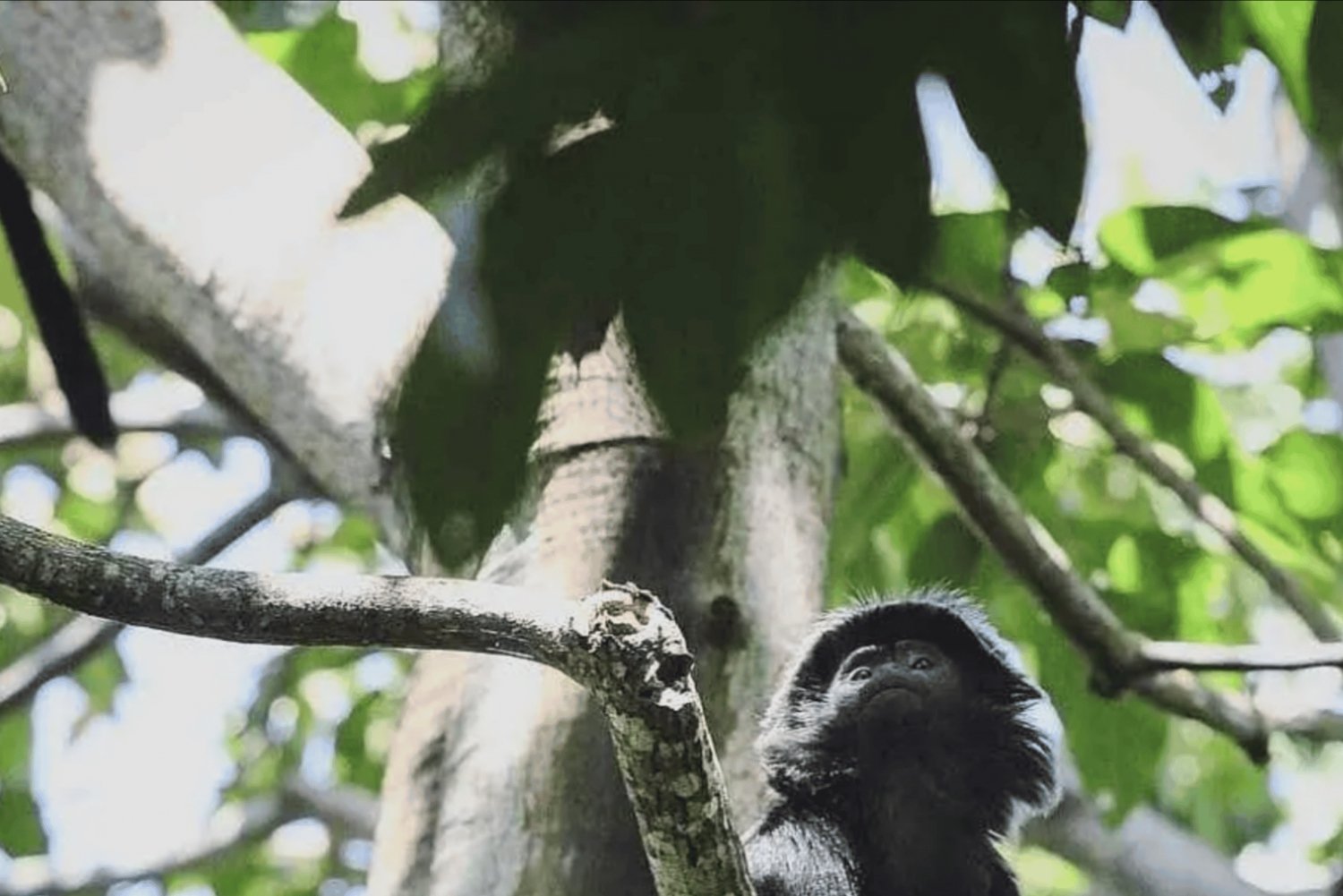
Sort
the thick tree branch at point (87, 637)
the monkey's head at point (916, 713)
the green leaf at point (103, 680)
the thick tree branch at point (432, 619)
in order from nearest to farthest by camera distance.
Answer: the thick tree branch at point (432, 619), the monkey's head at point (916, 713), the thick tree branch at point (87, 637), the green leaf at point (103, 680)

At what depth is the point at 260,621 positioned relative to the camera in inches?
47.9

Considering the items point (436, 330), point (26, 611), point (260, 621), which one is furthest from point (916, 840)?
point (26, 611)

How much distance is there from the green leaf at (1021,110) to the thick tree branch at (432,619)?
468mm

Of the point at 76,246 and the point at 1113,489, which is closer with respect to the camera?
the point at 76,246

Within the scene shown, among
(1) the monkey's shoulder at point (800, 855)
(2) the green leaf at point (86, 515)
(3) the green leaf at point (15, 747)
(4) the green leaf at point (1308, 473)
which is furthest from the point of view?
(2) the green leaf at point (86, 515)

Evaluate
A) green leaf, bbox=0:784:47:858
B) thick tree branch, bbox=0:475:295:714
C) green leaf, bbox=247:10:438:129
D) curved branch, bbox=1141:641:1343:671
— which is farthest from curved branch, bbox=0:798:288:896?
curved branch, bbox=1141:641:1343:671

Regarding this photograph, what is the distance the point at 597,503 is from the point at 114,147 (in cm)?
109

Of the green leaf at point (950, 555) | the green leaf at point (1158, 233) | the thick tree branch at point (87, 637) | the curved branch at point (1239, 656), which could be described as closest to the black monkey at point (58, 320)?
the thick tree branch at point (87, 637)

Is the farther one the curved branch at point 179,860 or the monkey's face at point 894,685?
the curved branch at point 179,860

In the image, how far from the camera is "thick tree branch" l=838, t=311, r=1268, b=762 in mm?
3117

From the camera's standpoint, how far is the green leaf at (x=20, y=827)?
4180 millimetres

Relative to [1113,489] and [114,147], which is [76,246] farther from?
[1113,489]

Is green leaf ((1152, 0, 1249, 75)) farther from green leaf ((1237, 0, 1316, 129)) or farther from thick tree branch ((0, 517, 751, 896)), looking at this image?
thick tree branch ((0, 517, 751, 896))

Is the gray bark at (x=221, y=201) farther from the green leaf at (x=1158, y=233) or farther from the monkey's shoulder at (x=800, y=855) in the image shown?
the green leaf at (x=1158, y=233)
